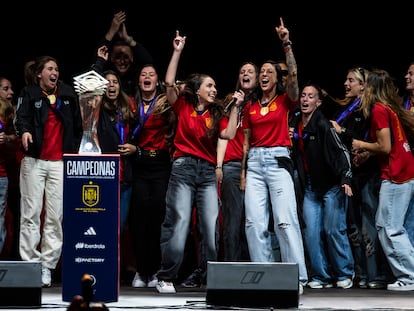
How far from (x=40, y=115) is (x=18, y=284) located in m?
2.26

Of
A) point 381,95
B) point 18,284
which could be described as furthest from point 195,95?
point 18,284

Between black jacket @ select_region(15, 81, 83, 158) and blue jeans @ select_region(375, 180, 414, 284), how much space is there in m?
2.82

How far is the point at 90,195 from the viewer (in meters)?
6.69

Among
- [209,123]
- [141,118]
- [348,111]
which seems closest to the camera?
[209,123]

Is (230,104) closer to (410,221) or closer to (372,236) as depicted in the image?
(372,236)

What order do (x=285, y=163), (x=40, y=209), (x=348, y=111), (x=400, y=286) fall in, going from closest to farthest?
(x=285, y=163) → (x=40, y=209) → (x=400, y=286) → (x=348, y=111)

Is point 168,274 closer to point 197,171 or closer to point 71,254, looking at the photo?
point 197,171

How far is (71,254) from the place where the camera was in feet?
22.0

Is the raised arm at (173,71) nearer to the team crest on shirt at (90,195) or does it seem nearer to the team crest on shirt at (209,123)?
the team crest on shirt at (209,123)

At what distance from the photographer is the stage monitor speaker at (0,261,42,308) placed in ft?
21.3

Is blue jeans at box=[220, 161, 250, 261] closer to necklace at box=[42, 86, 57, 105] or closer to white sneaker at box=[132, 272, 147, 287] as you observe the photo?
white sneaker at box=[132, 272, 147, 287]

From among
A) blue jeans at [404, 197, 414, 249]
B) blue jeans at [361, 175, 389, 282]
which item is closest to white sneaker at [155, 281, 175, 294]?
blue jeans at [361, 175, 389, 282]

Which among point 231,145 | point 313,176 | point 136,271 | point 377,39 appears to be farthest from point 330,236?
point 377,39

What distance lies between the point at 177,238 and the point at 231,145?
1255mm
